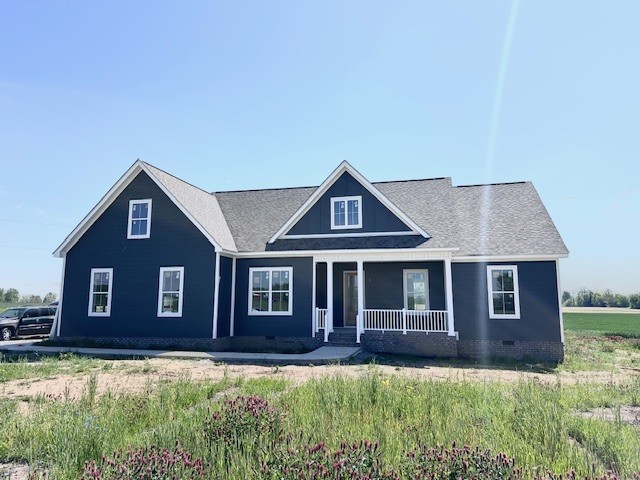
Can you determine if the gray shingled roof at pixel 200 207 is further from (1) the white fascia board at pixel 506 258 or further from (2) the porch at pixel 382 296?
(1) the white fascia board at pixel 506 258

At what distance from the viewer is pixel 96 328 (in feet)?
57.2

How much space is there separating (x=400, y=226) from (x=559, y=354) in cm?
729

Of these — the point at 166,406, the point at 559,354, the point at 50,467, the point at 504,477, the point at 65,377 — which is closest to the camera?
the point at 504,477

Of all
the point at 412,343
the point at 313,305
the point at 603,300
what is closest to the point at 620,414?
the point at 412,343

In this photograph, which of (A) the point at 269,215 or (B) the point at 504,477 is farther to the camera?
(A) the point at 269,215

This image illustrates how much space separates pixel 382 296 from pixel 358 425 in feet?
39.8

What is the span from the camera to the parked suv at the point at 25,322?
2152 cm

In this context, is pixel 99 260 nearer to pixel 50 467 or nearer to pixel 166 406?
pixel 166 406

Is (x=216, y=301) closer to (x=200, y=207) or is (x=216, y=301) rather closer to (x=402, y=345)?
(x=200, y=207)

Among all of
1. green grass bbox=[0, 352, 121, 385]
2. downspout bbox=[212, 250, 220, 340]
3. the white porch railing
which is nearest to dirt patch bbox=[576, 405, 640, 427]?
the white porch railing

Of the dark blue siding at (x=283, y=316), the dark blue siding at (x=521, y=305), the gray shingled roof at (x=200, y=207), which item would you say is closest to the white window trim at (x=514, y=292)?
the dark blue siding at (x=521, y=305)

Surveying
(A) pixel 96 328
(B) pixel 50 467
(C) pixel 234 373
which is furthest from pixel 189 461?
(A) pixel 96 328

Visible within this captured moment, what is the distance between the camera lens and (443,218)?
17906mm

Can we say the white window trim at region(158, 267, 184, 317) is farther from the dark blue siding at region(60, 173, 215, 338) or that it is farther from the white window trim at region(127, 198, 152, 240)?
the white window trim at region(127, 198, 152, 240)
